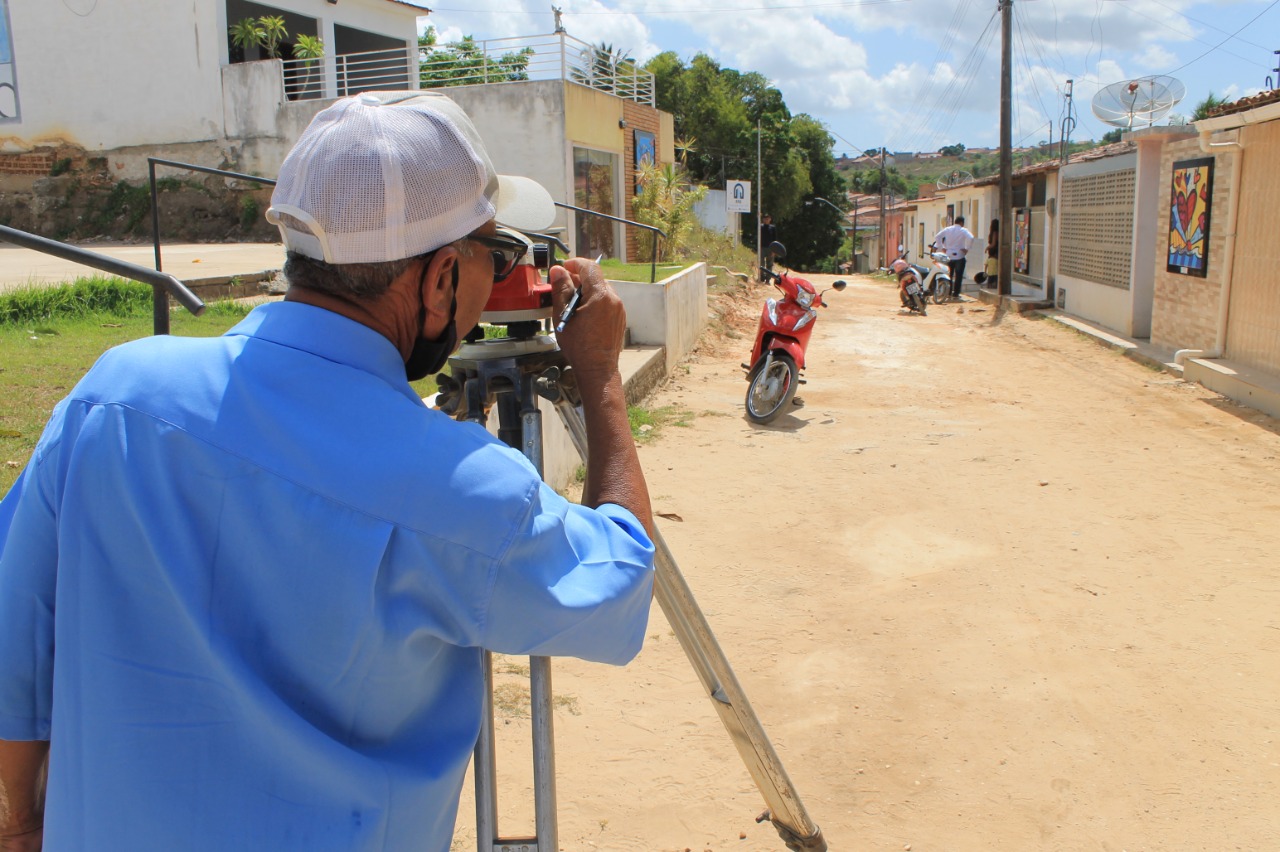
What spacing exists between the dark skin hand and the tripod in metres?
0.15

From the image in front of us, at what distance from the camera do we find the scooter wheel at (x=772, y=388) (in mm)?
7996

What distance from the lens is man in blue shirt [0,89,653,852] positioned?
0.98 metres

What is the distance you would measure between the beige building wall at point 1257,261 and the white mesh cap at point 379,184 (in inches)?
381

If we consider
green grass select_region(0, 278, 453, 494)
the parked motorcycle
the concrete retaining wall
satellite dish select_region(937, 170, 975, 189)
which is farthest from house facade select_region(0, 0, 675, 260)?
satellite dish select_region(937, 170, 975, 189)

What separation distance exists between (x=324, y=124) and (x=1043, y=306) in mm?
17603

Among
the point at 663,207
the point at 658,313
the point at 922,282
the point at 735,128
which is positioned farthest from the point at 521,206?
the point at 735,128

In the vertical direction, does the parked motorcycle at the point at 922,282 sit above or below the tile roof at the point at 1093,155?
below

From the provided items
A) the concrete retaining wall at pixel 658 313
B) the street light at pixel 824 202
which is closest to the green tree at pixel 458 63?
the concrete retaining wall at pixel 658 313

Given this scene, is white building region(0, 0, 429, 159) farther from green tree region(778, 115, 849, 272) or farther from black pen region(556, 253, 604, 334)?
green tree region(778, 115, 849, 272)

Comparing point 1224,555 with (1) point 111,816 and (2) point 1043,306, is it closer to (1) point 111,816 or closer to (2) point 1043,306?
(1) point 111,816

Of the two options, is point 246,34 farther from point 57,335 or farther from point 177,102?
point 57,335

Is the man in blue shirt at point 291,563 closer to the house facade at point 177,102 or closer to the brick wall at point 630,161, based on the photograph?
the house facade at point 177,102

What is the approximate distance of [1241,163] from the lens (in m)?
9.74

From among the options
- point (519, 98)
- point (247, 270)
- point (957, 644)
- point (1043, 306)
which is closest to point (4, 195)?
point (519, 98)
